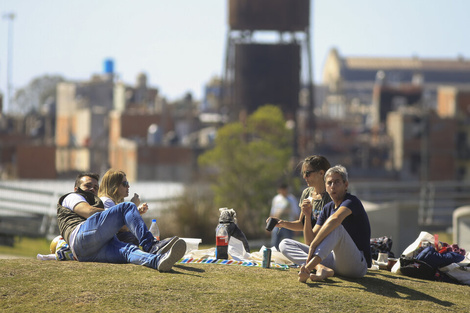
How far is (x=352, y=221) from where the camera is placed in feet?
30.3

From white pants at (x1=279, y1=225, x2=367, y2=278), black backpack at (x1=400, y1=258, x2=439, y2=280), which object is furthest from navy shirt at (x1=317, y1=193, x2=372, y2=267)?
black backpack at (x1=400, y1=258, x2=439, y2=280)

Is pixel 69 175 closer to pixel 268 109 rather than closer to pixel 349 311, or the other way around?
pixel 268 109

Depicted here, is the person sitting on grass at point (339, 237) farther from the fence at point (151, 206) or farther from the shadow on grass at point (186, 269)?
the fence at point (151, 206)

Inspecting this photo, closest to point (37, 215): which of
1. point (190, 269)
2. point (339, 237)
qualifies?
point (190, 269)

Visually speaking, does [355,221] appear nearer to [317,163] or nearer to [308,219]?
[308,219]

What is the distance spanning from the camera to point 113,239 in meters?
9.56

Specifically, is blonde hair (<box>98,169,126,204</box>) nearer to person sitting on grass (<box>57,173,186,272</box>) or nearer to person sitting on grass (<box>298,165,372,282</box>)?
person sitting on grass (<box>57,173,186,272</box>)

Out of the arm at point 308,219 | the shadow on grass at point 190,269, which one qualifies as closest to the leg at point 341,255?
the arm at point 308,219

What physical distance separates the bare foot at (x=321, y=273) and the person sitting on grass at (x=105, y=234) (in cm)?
124

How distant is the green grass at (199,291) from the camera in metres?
8.29

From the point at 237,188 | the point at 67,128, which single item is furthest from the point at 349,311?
the point at 67,128

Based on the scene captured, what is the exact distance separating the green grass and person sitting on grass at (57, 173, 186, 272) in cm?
13

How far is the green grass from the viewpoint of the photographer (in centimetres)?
829

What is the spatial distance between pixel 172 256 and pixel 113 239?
774mm
